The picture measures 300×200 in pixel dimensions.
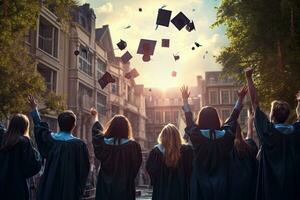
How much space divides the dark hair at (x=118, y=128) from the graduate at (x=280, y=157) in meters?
1.82

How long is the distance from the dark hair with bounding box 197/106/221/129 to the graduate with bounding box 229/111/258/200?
19.8 inches

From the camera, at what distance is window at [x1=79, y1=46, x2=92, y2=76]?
3502 cm

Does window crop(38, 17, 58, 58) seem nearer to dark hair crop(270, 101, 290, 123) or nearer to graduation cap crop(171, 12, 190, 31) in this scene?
graduation cap crop(171, 12, 190, 31)

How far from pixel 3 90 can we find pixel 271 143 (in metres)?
9.13

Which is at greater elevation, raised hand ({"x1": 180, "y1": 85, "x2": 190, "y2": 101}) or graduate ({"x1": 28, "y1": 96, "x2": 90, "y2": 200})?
raised hand ({"x1": 180, "y1": 85, "x2": 190, "y2": 101})

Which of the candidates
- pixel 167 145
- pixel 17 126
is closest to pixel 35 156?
pixel 17 126

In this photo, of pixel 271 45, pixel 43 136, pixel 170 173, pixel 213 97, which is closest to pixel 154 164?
pixel 170 173

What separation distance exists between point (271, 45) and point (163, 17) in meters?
5.37

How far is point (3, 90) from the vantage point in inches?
509

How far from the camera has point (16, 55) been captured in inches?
584

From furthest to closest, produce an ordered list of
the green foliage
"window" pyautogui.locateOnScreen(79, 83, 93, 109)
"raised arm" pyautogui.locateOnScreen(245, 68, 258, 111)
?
"window" pyautogui.locateOnScreen(79, 83, 93, 109) < the green foliage < "raised arm" pyautogui.locateOnScreen(245, 68, 258, 111)

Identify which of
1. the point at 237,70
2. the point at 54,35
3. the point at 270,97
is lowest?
the point at 270,97

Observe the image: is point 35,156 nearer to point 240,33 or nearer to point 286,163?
point 286,163

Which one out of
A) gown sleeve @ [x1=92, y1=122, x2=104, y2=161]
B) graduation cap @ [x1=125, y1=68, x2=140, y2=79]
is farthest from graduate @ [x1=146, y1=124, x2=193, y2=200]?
graduation cap @ [x1=125, y1=68, x2=140, y2=79]
